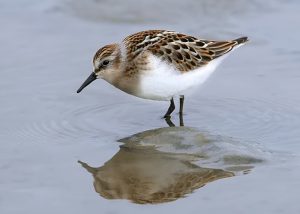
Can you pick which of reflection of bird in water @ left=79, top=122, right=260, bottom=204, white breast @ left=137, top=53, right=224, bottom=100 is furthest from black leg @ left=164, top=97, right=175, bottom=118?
reflection of bird in water @ left=79, top=122, right=260, bottom=204

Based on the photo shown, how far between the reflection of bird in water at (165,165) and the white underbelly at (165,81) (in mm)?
484

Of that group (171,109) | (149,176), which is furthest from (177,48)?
(149,176)

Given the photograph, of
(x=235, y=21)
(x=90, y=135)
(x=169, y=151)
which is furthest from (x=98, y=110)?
(x=235, y=21)

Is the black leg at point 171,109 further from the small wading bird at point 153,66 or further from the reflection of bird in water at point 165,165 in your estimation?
the reflection of bird in water at point 165,165

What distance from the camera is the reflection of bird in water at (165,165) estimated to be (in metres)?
7.50

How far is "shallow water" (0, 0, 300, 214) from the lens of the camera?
291 inches

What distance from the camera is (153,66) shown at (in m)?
9.16

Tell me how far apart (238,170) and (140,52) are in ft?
6.71

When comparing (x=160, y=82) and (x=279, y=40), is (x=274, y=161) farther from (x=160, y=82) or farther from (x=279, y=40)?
(x=279, y=40)

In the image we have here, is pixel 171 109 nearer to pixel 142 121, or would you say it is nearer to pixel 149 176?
pixel 142 121

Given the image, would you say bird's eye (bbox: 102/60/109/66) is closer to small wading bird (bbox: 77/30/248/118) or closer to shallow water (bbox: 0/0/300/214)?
small wading bird (bbox: 77/30/248/118)

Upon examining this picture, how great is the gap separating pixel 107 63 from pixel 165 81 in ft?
2.18

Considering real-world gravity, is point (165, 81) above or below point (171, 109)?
above

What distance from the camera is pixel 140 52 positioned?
9266mm
